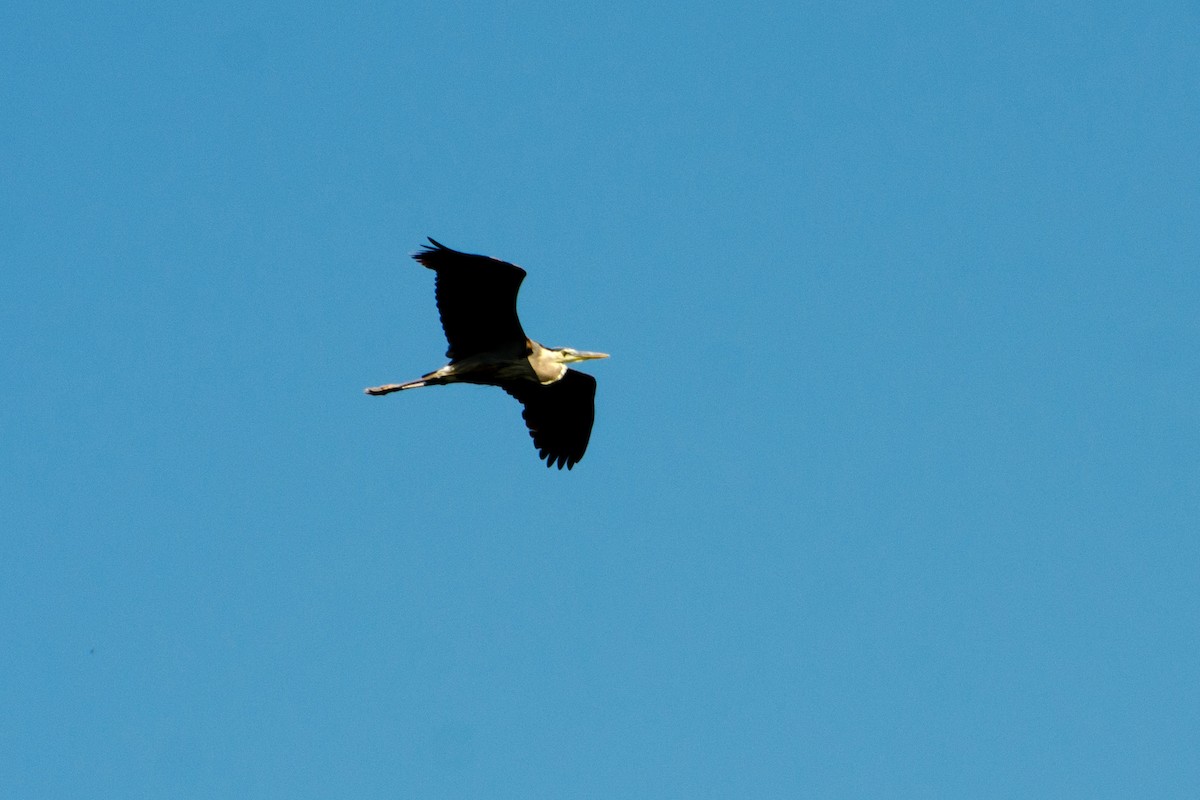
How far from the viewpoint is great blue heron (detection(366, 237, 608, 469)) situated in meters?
18.4

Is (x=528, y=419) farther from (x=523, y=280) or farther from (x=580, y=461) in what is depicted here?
(x=523, y=280)

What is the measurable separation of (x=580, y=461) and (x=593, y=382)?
3.74ft

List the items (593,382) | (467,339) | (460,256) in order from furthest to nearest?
(593,382) < (467,339) < (460,256)

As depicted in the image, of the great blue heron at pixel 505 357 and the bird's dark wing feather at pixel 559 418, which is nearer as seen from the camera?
the great blue heron at pixel 505 357

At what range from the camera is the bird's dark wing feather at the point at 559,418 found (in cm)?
2169

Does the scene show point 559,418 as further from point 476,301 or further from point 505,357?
point 476,301

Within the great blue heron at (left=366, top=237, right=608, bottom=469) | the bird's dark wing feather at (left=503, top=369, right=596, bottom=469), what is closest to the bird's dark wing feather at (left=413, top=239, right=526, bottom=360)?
the great blue heron at (left=366, top=237, right=608, bottom=469)

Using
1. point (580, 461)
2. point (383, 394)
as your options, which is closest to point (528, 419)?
point (580, 461)

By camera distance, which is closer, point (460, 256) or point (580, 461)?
point (460, 256)

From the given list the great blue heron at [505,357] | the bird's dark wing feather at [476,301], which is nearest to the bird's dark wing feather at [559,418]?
the great blue heron at [505,357]

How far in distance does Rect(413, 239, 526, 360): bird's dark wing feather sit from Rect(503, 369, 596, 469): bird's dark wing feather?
1.86 m

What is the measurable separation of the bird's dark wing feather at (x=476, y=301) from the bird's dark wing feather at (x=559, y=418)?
186 centimetres

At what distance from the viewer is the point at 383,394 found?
2044cm

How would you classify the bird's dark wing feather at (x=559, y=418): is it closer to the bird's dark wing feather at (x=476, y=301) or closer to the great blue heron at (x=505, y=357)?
the great blue heron at (x=505, y=357)
